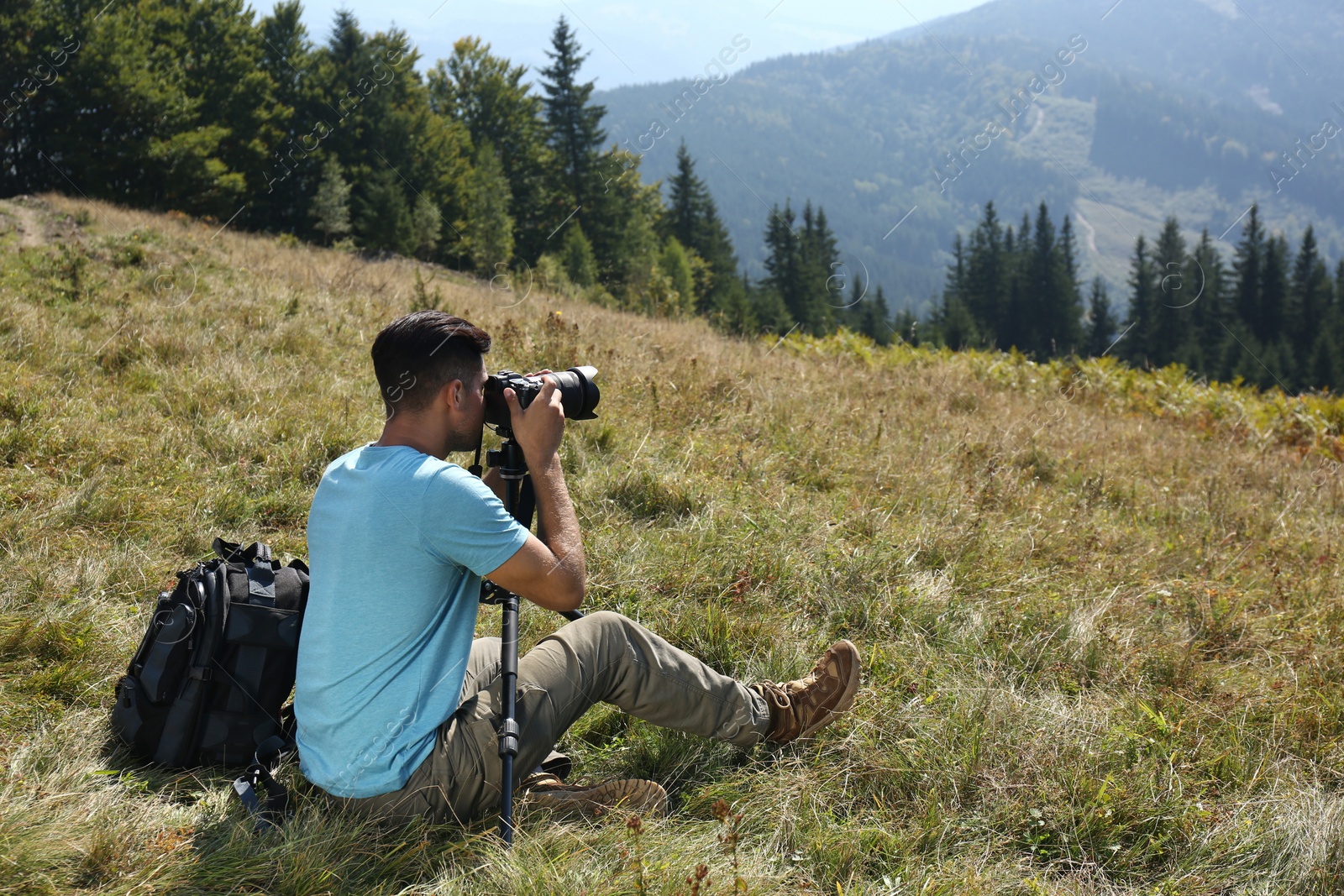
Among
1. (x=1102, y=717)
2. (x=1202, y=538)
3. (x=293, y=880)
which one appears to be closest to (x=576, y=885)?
(x=293, y=880)

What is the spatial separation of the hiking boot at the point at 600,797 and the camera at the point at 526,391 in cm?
116

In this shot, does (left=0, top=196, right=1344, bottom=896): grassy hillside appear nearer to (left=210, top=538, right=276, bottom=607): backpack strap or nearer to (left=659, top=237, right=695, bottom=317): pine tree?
(left=210, top=538, right=276, bottom=607): backpack strap

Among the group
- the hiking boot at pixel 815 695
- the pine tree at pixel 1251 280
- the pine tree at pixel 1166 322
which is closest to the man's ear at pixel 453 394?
the hiking boot at pixel 815 695

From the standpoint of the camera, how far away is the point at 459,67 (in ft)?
182

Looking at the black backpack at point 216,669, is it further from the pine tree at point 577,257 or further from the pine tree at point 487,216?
the pine tree at point 577,257

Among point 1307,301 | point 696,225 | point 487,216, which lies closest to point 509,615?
point 487,216

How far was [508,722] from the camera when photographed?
2266mm

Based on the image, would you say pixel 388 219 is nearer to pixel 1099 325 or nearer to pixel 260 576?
pixel 260 576

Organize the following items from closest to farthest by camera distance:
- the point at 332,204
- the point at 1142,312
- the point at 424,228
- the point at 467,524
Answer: the point at 467,524, the point at 332,204, the point at 424,228, the point at 1142,312

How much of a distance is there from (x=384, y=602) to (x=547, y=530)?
1.59 ft

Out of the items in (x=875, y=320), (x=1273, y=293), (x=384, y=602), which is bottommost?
(x=384, y=602)

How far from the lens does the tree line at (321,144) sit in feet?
83.0

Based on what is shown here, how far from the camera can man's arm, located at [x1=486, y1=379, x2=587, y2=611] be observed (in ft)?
7.30

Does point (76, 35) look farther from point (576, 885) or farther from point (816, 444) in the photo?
point (576, 885)
